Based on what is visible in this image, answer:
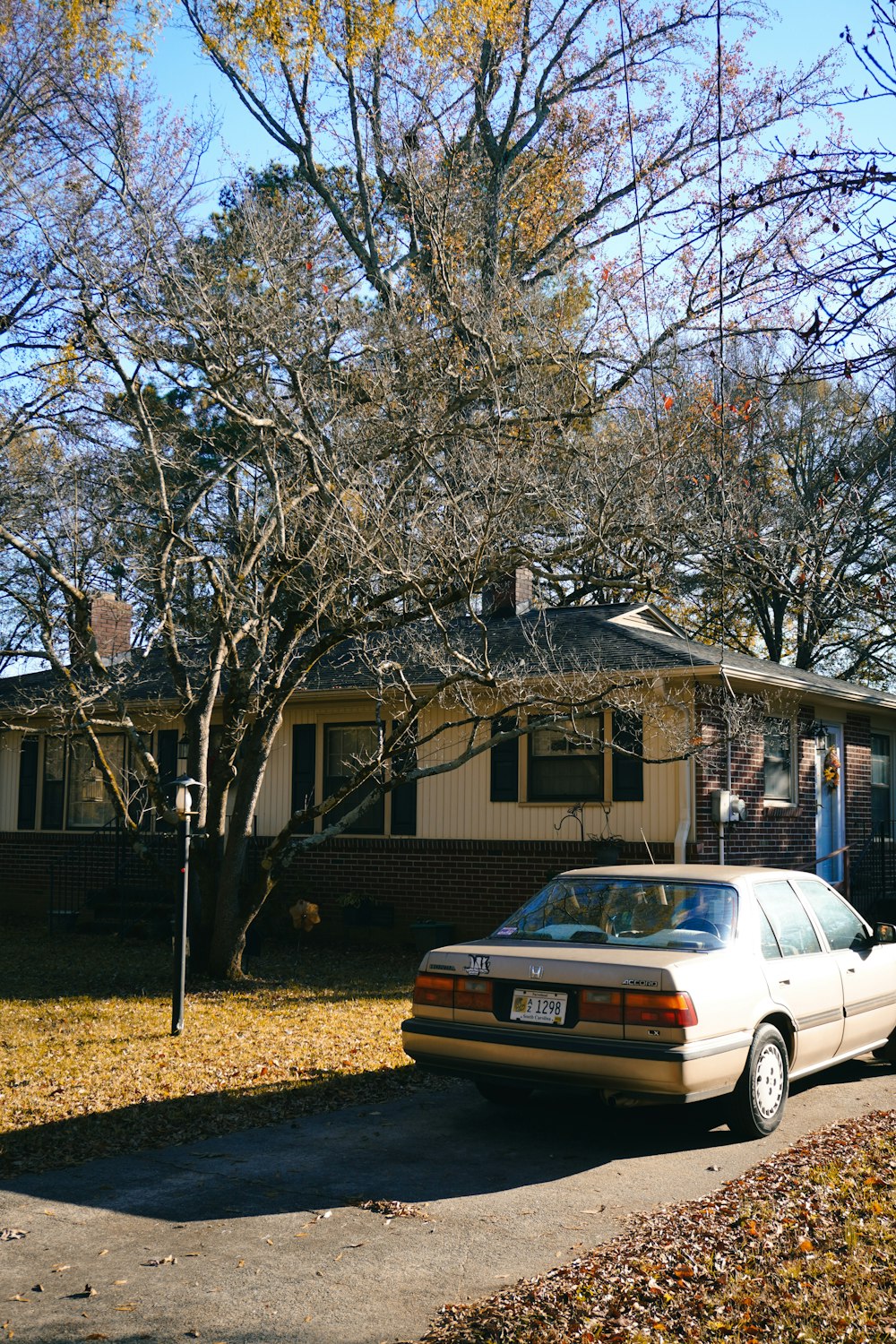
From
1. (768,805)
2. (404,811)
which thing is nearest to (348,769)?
(404,811)

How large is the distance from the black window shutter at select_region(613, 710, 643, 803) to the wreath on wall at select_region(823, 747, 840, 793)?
406 centimetres

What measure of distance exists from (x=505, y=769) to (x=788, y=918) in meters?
8.75

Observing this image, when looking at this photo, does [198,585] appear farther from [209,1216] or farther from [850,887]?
[209,1216]

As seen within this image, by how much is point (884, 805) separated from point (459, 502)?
11.6 m

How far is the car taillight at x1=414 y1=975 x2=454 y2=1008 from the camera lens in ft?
23.3

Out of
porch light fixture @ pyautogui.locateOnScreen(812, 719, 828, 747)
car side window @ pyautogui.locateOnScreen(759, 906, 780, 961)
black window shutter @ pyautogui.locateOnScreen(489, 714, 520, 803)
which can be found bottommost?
car side window @ pyautogui.locateOnScreen(759, 906, 780, 961)

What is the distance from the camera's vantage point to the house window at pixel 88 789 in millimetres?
20938

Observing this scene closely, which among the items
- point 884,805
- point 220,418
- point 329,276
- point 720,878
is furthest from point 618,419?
point 720,878

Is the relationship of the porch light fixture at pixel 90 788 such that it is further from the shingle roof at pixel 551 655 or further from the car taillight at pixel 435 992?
the car taillight at pixel 435 992

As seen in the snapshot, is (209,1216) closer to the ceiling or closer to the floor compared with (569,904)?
closer to the floor

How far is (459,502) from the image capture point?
12.9 metres

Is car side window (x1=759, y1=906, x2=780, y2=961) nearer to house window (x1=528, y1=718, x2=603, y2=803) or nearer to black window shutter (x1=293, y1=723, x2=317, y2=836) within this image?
house window (x1=528, y1=718, x2=603, y2=803)

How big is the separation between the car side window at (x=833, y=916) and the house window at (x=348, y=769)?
9649 mm

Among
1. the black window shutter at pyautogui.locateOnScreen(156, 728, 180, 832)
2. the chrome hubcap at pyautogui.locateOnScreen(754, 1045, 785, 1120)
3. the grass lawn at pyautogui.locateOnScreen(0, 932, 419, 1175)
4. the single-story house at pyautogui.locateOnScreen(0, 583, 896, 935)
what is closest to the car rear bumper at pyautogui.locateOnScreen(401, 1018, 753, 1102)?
the chrome hubcap at pyautogui.locateOnScreen(754, 1045, 785, 1120)
